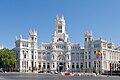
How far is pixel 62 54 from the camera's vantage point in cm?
18212

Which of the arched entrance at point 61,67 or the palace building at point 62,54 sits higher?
the palace building at point 62,54

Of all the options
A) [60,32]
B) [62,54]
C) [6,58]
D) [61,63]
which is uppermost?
[60,32]

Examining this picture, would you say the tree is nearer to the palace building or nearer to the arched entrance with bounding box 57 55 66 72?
the palace building

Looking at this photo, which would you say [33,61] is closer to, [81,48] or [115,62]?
[81,48]

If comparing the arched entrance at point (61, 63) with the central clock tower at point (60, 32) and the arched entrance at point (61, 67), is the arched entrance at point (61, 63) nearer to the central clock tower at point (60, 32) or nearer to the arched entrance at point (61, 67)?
the arched entrance at point (61, 67)

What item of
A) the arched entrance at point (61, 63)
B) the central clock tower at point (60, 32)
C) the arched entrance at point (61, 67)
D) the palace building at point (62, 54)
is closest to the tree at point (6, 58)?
the palace building at point (62, 54)

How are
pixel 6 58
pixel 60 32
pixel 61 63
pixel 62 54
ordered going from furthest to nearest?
pixel 60 32, pixel 61 63, pixel 62 54, pixel 6 58

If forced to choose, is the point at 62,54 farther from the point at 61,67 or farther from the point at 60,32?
the point at 60,32

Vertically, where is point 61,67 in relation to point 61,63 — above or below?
below

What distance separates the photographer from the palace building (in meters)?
171

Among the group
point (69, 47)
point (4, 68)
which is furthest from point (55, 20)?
point (4, 68)

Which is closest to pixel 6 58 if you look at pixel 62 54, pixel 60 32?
pixel 62 54

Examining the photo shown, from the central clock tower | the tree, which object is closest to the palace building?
the central clock tower

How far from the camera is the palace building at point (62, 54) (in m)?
171
